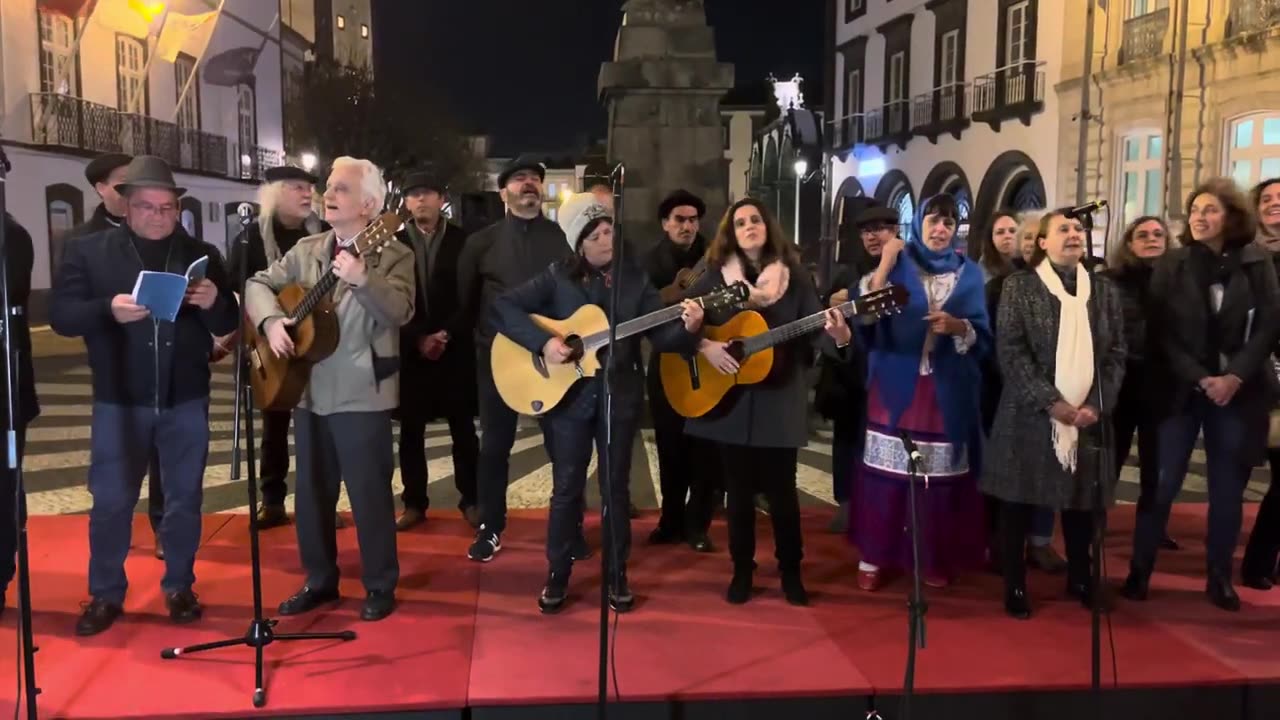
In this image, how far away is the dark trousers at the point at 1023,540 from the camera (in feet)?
12.2

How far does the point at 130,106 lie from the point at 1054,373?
14.4 metres

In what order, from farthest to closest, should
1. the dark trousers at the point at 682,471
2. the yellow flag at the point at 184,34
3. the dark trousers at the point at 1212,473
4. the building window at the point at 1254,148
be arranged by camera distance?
1. the yellow flag at the point at 184,34
2. the building window at the point at 1254,148
3. the dark trousers at the point at 682,471
4. the dark trousers at the point at 1212,473

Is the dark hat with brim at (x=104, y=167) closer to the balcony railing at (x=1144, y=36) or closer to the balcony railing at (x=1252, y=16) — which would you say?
the balcony railing at (x=1252, y=16)

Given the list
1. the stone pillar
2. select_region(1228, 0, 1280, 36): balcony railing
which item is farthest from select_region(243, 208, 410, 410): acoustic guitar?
select_region(1228, 0, 1280, 36): balcony railing

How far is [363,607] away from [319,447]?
2.20ft

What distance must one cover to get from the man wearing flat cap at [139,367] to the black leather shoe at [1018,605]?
328 cm

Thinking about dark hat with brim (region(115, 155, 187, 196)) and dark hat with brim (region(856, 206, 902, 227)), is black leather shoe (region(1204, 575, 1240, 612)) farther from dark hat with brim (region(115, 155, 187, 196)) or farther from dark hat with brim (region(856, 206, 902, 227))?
dark hat with brim (region(115, 155, 187, 196))

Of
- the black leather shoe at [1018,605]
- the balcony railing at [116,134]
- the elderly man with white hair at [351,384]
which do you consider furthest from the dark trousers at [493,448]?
the balcony railing at [116,134]

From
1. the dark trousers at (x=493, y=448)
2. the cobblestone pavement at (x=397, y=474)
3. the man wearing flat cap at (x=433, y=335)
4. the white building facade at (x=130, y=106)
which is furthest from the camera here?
the white building facade at (x=130, y=106)

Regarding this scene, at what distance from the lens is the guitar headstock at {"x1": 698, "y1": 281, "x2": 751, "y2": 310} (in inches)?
137

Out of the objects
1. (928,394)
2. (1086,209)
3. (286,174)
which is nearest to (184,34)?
(286,174)

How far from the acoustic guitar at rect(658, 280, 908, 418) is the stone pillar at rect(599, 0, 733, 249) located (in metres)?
3.32

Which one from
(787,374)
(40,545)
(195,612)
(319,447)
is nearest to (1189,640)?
(787,374)

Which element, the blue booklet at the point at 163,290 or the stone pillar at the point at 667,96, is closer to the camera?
the blue booklet at the point at 163,290
